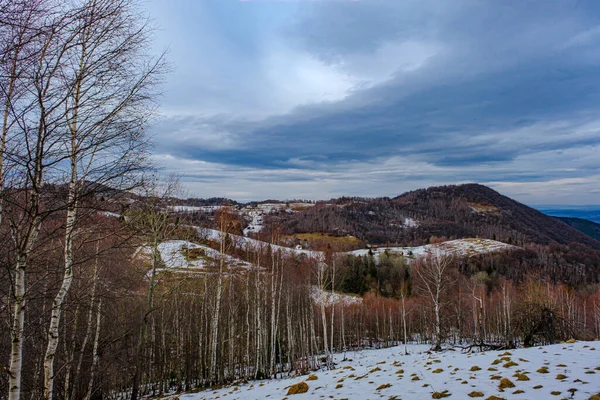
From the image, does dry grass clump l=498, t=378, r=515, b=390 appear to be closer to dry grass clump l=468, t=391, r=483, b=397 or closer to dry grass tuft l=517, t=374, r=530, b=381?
dry grass tuft l=517, t=374, r=530, b=381

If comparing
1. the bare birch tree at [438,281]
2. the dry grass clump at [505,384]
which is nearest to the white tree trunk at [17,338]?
the dry grass clump at [505,384]

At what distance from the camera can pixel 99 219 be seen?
275 inches

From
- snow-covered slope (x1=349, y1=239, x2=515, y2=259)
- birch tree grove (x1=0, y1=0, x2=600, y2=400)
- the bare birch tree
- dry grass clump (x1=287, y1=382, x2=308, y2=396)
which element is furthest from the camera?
snow-covered slope (x1=349, y1=239, x2=515, y2=259)

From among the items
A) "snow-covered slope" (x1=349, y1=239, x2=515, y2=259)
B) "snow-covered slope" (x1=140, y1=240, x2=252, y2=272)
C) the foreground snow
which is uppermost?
"snow-covered slope" (x1=140, y1=240, x2=252, y2=272)

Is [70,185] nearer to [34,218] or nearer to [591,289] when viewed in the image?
[34,218]

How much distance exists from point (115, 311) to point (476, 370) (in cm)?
2057

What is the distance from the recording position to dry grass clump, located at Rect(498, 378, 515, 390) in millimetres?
7984

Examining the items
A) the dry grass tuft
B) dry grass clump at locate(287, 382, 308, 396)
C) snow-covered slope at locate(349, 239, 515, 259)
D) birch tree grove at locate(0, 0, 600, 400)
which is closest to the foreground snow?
the dry grass tuft

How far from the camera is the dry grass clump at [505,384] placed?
7.98m

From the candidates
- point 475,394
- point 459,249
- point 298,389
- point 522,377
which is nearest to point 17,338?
point 475,394

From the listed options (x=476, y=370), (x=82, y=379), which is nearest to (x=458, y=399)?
(x=476, y=370)

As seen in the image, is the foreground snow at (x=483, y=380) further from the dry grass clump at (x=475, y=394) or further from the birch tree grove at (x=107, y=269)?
the birch tree grove at (x=107, y=269)

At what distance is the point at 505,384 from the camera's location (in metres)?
8.12

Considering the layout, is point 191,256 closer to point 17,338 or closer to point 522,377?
point 17,338
